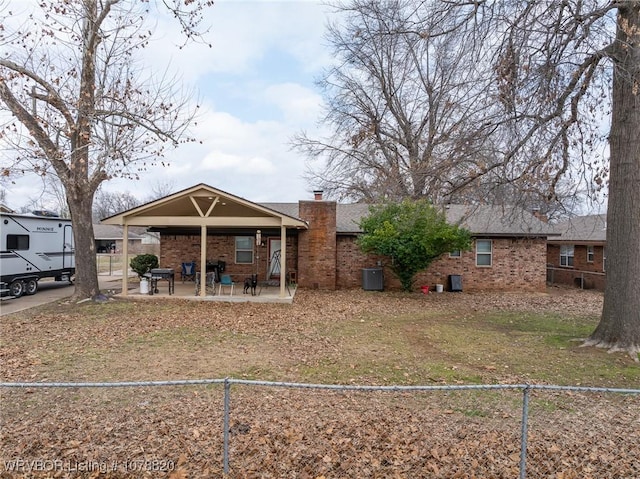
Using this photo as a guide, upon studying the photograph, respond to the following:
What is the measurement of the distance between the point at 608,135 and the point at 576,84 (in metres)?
1.22

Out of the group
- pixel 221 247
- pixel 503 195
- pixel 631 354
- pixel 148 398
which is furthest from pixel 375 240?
pixel 148 398

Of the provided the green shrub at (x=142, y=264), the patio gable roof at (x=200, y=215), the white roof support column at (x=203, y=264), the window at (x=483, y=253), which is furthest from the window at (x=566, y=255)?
the green shrub at (x=142, y=264)

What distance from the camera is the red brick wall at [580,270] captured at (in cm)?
1898

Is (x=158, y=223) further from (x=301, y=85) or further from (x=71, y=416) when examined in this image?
(x=71, y=416)

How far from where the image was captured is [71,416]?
4.66m

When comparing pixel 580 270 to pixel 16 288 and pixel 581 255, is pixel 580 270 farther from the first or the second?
pixel 16 288

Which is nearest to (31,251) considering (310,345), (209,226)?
(209,226)

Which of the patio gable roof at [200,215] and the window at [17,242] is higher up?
the patio gable roof at [200,215]

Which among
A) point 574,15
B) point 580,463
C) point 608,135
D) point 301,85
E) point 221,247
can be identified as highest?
point 301,85

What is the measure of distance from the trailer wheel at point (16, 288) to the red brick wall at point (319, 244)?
1029cm

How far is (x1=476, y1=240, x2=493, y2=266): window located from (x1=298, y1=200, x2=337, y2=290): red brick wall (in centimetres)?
632

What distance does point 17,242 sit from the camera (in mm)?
14352

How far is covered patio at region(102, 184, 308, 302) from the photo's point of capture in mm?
12820

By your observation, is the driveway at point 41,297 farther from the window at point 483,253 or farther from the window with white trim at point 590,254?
the window with white trim at point 590,254
